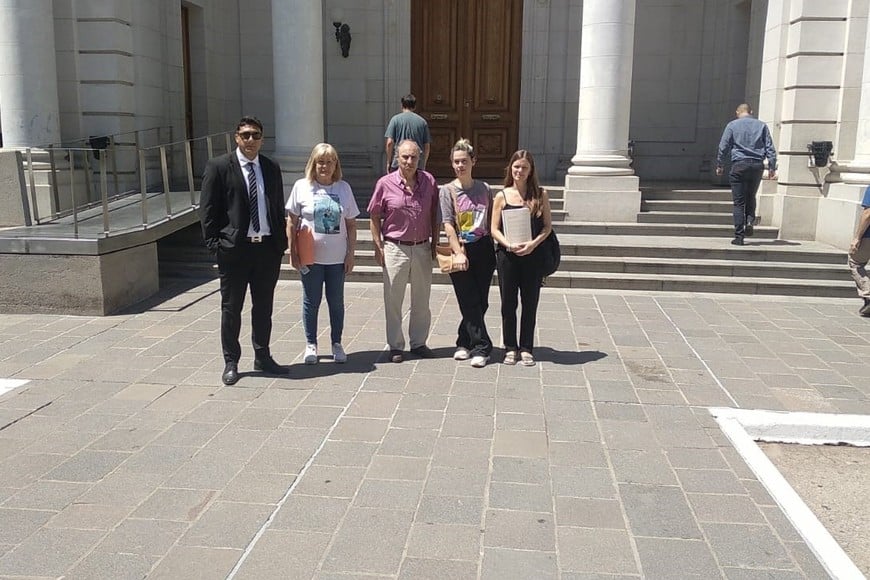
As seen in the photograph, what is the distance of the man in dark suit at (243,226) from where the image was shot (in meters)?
5.35

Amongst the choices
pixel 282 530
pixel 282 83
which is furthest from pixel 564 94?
pixel 282 530

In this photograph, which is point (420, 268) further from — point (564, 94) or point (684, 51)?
point (684, 51)

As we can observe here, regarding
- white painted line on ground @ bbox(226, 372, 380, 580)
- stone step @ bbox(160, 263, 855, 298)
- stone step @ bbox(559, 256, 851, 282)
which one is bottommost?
white painted line on ground @ bbox(226, 372, 380, 580)

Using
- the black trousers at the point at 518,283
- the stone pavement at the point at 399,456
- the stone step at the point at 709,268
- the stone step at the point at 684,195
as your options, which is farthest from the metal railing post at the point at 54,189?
the stone step at the point at 684,195

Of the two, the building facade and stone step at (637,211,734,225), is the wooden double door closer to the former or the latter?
the building facade

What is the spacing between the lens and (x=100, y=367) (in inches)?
234

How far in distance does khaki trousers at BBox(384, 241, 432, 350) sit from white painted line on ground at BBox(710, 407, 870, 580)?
238 cm

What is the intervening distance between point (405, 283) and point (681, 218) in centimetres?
622

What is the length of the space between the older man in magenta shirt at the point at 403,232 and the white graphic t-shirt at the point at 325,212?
250 millimetres

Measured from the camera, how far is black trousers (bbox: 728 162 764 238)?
9.89 meters

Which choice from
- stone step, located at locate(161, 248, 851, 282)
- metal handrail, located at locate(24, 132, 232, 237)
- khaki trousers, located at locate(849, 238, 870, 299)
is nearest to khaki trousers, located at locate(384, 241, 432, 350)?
stone step, located at locate(161, 248, 851, 282)

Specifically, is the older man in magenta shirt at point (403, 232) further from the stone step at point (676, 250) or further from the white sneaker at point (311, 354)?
the stone step at point (676, 250)

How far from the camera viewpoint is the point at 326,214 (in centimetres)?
579

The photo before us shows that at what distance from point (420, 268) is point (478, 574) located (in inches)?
126
